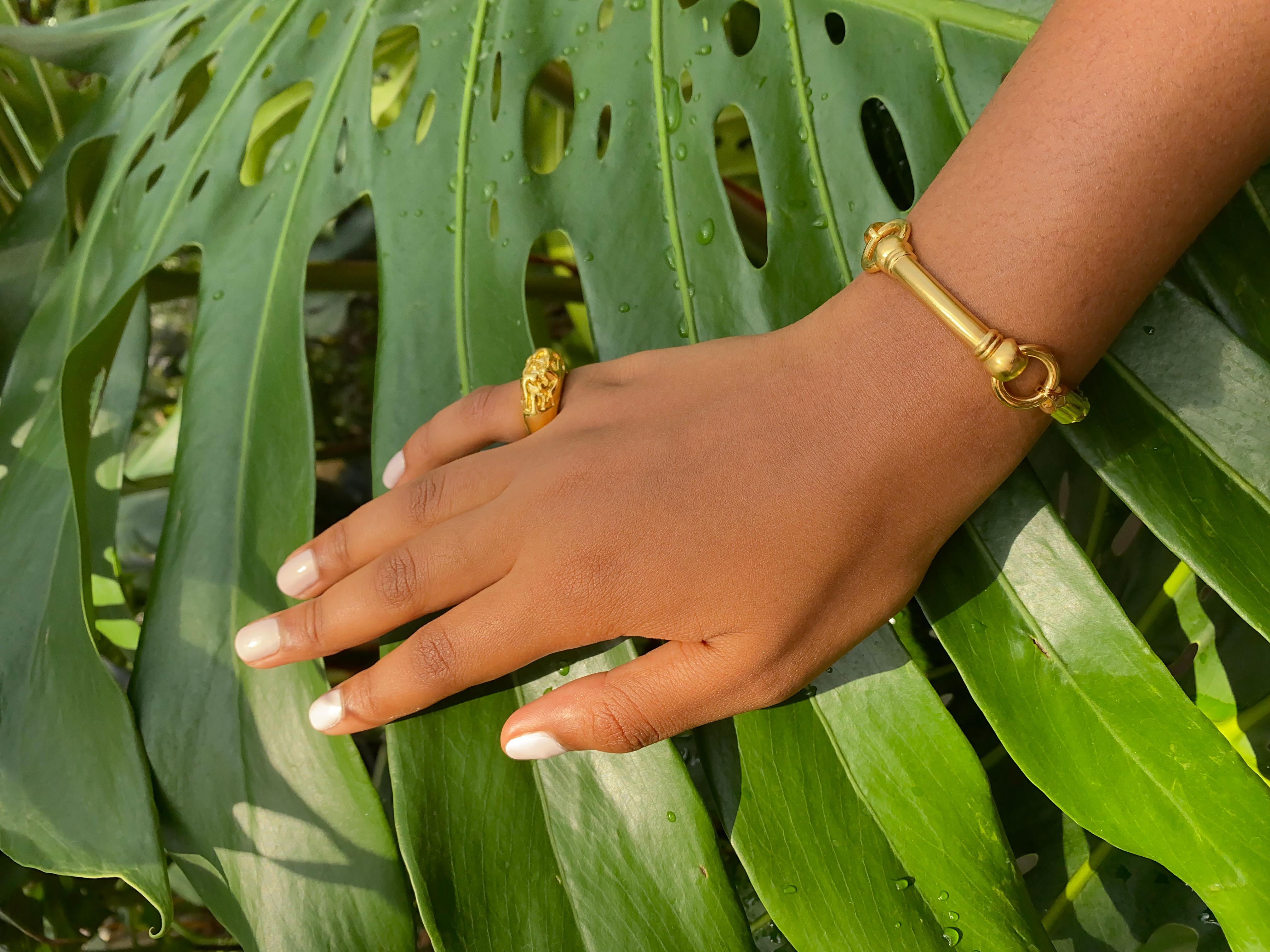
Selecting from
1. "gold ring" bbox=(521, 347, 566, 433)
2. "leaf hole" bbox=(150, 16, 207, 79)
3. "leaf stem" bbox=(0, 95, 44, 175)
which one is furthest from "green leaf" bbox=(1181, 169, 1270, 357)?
"leaf stem" bbox=(0, 95, 44, 175)

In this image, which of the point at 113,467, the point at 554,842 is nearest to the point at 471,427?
the point at 554,842

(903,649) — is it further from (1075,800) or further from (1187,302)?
(1187,302)

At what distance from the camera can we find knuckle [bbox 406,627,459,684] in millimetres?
619

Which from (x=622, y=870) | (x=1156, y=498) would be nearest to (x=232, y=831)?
(x=622, y=870)

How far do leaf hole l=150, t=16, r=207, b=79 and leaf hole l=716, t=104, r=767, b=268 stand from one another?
27.7 inches

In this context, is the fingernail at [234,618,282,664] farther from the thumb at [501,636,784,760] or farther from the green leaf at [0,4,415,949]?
the thumb at [501,636,784,760]

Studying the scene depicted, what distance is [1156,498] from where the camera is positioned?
573 millimetres

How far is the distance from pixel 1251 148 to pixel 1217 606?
0.54m

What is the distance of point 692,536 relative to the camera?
1.85ft

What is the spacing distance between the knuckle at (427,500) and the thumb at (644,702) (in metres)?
0.18

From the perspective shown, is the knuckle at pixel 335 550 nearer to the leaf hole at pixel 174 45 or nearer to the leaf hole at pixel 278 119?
the leaf hole at pixel 174 45

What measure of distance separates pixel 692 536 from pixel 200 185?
763 millimetres

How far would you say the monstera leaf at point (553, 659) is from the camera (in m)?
0.60

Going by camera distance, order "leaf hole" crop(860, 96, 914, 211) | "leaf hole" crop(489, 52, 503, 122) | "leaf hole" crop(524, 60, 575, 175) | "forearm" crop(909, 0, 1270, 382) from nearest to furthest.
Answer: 1. "forearm" crop(909, 0, 1270, 382)
2. "leaf hole" crop(489, 52, 503, 122)
3. "leaf hole" crop(860, 96, 914, 211)
4. "leaf hole" crop(524, 60, 575, 175)
